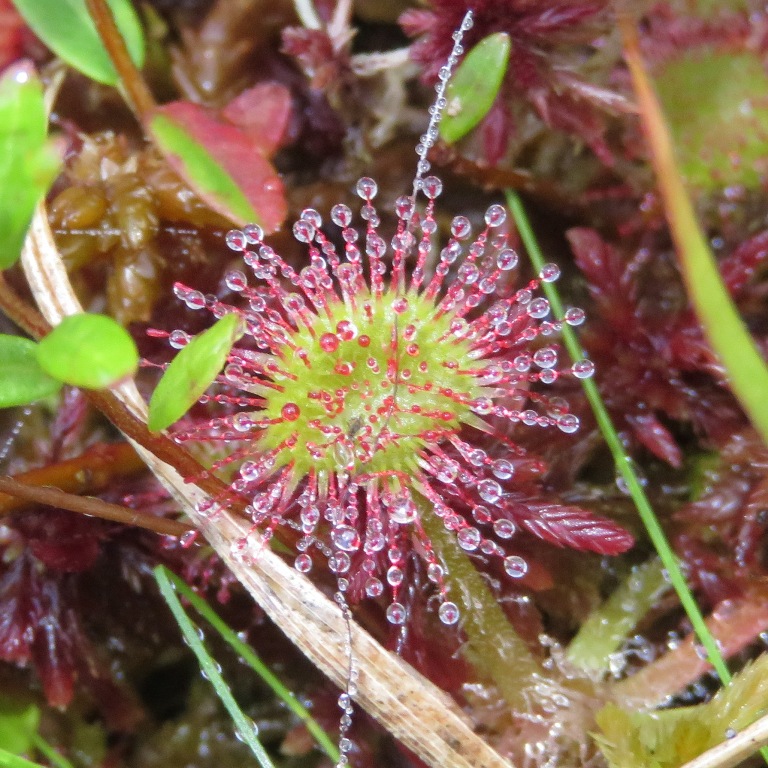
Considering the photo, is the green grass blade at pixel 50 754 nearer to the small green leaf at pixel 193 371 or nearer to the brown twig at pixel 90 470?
the brown twig at pixel 90 470

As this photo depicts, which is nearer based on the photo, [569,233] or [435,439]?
[435,439]

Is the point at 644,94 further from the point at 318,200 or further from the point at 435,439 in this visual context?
the point at 318,200

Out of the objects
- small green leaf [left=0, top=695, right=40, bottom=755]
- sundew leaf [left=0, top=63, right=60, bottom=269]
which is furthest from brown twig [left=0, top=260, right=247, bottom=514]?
small green leaf [left=0, top=695, right=40, bottom=755]

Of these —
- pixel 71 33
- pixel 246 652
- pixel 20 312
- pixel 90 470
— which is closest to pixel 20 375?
pixel 20 312

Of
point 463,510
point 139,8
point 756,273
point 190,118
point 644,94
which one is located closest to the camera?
point 644,94

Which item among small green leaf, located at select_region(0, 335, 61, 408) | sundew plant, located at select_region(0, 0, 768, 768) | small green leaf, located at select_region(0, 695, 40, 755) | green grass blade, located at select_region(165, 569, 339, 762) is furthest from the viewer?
small green leaf, located at select_region(0, 695, 40, 755)

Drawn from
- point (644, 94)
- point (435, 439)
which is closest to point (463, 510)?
point (435, 439)

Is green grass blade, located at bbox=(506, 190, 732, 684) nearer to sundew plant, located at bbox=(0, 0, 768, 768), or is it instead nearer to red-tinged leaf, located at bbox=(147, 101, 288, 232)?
sundew plant, located at bbox=(0, 0, 768, 768)
